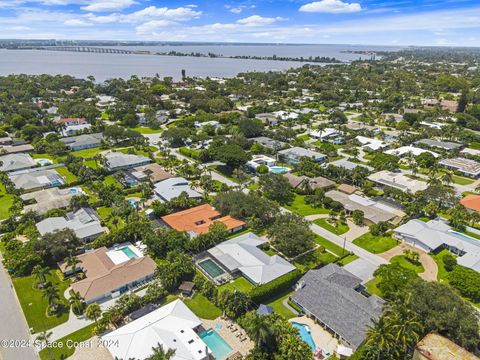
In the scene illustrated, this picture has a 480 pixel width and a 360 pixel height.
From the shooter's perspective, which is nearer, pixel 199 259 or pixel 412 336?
pixel 412 336

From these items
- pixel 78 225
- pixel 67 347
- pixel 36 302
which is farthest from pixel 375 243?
pixel 78 225

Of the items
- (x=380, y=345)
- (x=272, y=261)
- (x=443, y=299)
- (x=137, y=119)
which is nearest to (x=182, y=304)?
(x=272, y=261)

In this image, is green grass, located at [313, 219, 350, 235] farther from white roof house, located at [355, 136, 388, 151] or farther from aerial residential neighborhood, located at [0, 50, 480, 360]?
white roof house, located at [355, 136, 388, 151]

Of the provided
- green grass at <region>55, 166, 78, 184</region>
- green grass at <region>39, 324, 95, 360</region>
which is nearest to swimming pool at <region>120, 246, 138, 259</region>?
green grass at <region>39, 324, 95, 360</region>

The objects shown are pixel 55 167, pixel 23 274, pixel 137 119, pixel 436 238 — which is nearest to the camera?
pixel 23 274

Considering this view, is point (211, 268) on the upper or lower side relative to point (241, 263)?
lower

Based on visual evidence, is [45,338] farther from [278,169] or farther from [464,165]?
[464,165]

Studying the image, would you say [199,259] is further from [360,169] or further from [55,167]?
[55,167]
